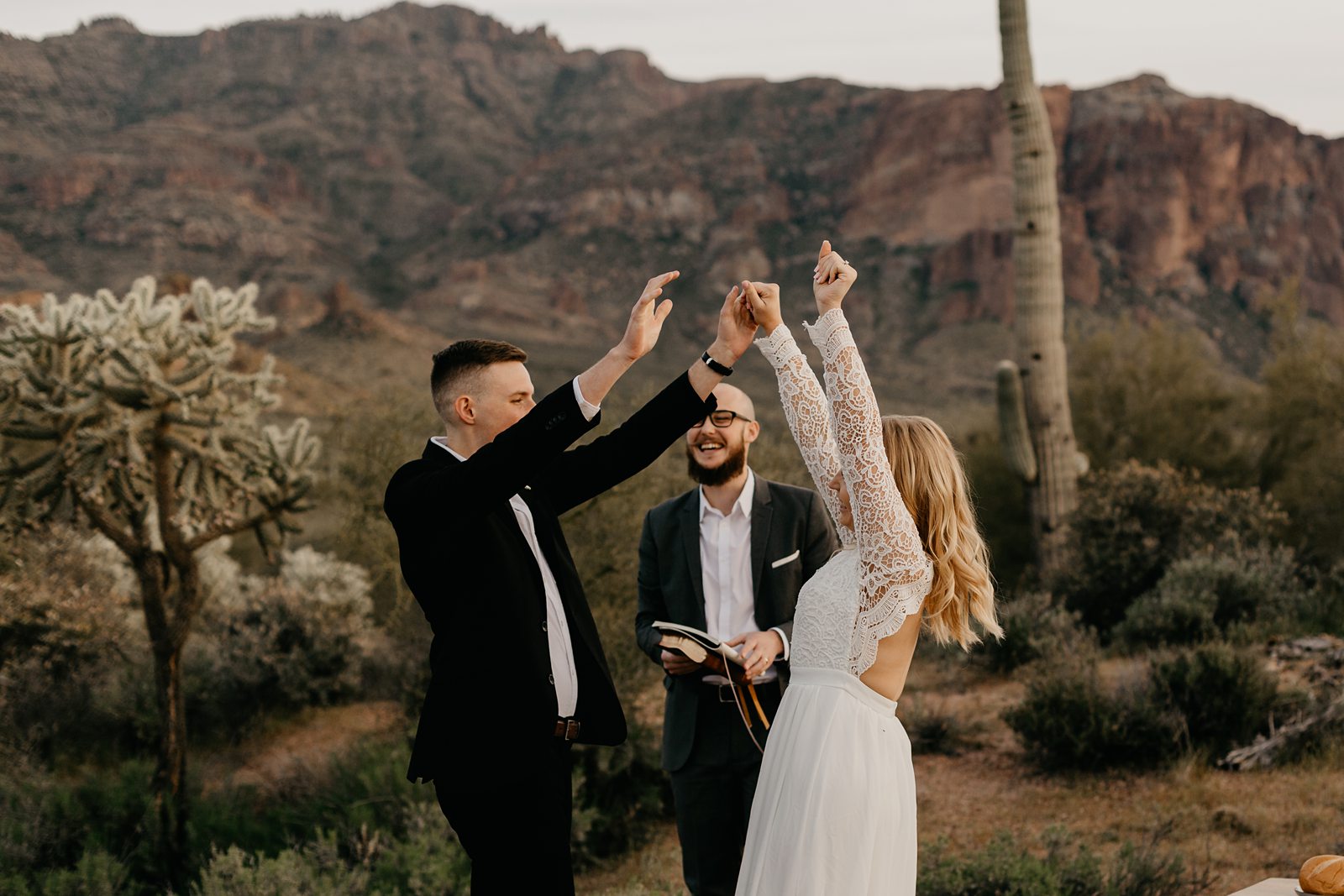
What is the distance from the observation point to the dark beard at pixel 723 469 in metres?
4.59

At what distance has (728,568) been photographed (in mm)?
4613

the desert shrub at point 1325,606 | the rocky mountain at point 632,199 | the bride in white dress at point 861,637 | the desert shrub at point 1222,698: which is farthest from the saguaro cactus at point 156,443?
the rocky mountain at point 632,199

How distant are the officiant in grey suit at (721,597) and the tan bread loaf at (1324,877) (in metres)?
1.76

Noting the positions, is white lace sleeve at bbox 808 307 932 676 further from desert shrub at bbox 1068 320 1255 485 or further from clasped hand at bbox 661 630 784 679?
desert shrub at bbox 1068 320 1255 485

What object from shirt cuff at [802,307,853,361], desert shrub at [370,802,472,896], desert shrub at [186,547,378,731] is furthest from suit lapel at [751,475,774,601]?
desert shrub at [186,547,378,731]

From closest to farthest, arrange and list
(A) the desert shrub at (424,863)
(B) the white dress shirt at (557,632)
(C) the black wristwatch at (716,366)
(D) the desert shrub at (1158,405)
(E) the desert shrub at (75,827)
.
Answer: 1. (C) the black wristwatch at (716,366)
2. (B) the white dress shirt at (557,632)
3. (A) the desert shrub at (424,863)
4. (E) the desert shrub at (75,827)
5. (D) the desert shrub at (1158,405)

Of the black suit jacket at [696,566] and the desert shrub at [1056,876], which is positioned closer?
the black suit jacket at [696,566]

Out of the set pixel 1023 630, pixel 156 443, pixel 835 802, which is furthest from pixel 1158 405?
pixel 835 802

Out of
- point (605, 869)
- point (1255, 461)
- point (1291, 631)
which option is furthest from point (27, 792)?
point (1255, 461)

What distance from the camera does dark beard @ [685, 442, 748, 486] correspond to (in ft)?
15.1

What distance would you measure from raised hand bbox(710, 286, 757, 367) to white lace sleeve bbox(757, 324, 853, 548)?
4.6 inches

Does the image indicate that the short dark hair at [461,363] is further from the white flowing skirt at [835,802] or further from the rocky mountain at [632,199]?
the rocky mountain at [632,199]

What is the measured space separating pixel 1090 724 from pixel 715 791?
4.00m

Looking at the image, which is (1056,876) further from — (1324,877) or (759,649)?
(759,649)
